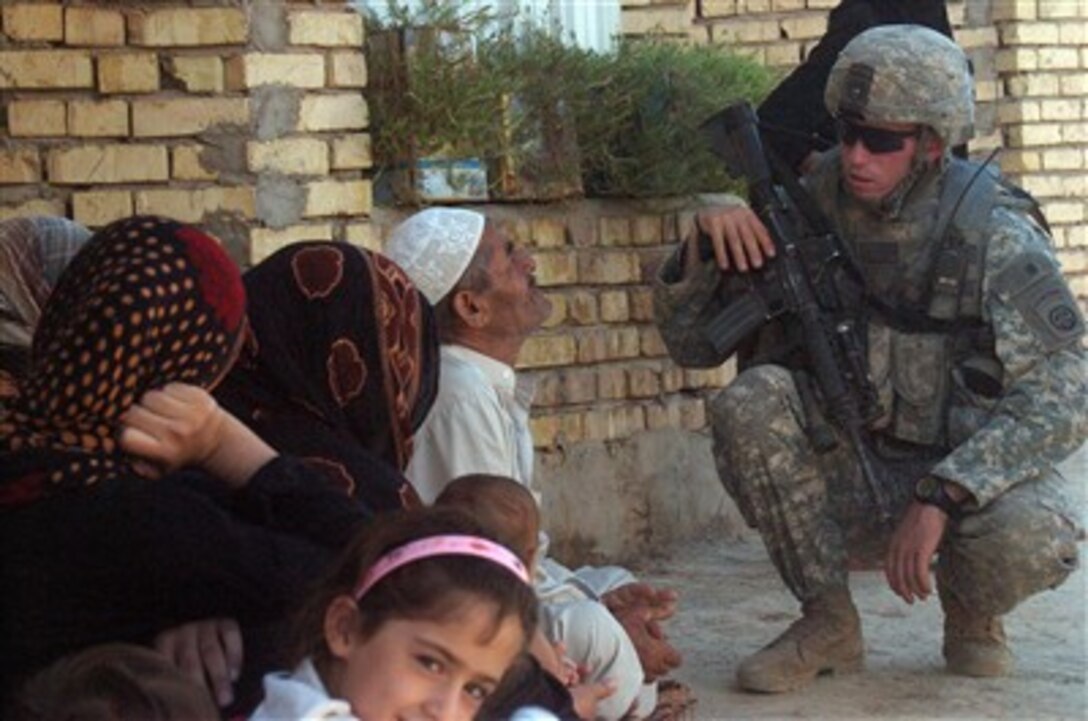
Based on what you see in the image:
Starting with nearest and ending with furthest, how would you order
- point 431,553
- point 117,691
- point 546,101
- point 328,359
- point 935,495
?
point 117,691 < point 431,553 < point 328,359 < point 935,495 < point 546,101

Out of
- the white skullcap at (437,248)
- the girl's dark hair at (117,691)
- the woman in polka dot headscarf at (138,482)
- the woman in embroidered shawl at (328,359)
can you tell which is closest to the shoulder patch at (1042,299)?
the white skullcap at (437,248)

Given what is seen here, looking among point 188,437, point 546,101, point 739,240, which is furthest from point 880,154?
point 188,437

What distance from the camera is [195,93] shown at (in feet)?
20.5

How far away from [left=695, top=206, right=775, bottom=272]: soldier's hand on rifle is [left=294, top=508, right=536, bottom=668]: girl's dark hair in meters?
3.03

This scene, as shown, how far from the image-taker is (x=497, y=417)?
506cm

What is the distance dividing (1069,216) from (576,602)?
5725mm

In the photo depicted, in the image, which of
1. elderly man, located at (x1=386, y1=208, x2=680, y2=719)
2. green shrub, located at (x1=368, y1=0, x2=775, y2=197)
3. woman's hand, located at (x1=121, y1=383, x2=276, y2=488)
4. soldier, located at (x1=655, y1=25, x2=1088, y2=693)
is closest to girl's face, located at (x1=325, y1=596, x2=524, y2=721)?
woman's hand, located at (x1=121, y1=383, x2=276, y2=488)

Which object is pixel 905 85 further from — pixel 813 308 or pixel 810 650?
pixel 810 650

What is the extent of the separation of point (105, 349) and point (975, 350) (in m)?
3.23

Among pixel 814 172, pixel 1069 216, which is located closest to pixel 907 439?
pixel 814 172

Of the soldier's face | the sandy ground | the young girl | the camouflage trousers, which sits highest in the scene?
the soldier's face

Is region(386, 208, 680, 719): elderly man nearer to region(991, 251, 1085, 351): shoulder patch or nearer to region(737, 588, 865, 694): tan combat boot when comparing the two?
region(737, 588, 865, 694): tan combat boot

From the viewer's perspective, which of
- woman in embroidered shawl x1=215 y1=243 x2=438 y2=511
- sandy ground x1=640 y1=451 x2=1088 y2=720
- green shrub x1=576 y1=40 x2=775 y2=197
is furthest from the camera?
green shrub x1=576 y1=40 x2=775 y2=197

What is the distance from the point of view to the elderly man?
15.6ft
